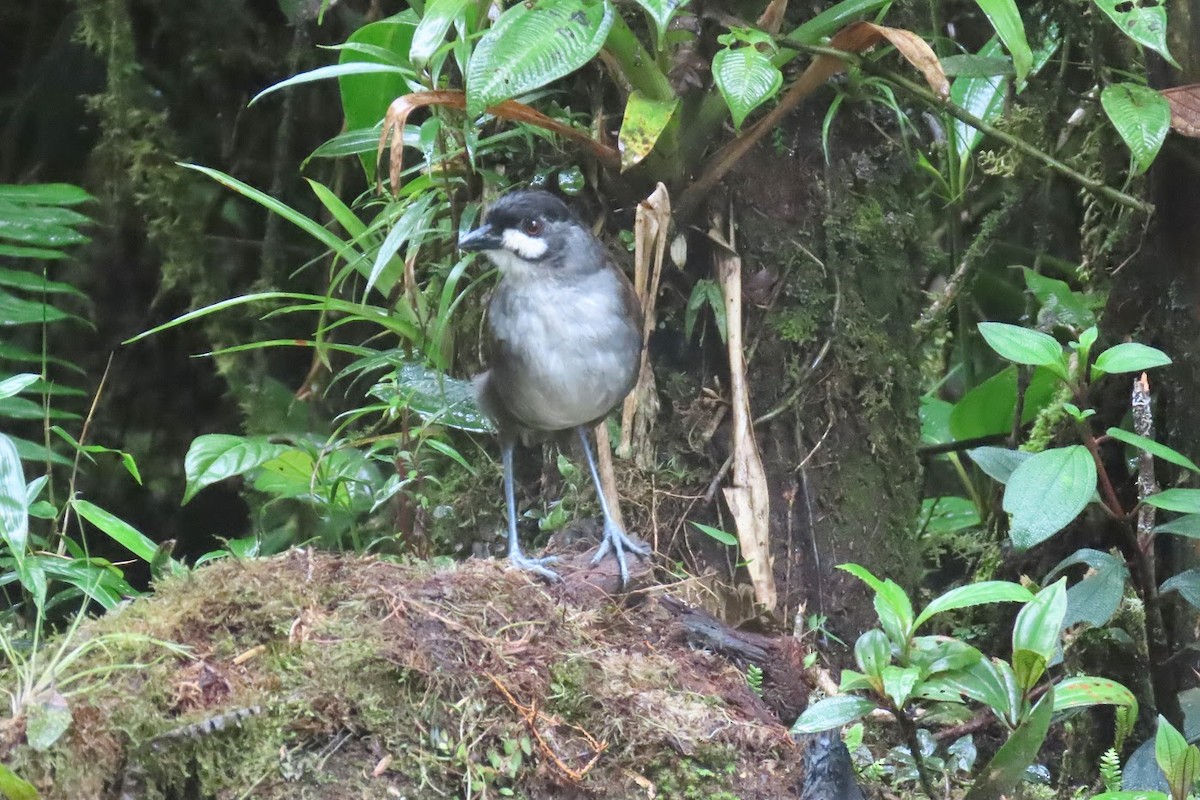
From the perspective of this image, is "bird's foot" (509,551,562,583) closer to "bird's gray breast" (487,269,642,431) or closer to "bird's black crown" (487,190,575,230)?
"bird's gray breast" (487,269,642,431)

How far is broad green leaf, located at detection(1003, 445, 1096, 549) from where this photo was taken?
1967 mm

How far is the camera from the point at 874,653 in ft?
5.92

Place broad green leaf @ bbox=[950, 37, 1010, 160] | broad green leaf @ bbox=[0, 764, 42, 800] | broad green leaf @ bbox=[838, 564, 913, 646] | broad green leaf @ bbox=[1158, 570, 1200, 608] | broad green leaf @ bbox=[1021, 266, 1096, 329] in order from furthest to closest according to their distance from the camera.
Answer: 1. broad green leaf @ bbox=[1021, 266, 1096, 329]
2. broad green leaf @ bbox=[950, 37, 1010, 160]
3. broad green leaf @ bbox=[1158, 570, 1200, 608]
4. broad green leaf @ bbox=[838, 564, 913, 646]
5. broad green leaf @ bbox=[0, 764, 42, 800]

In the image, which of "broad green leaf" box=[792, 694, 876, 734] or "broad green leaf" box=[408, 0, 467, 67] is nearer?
"broad green leaf" box=[792, 694, 876, 734]

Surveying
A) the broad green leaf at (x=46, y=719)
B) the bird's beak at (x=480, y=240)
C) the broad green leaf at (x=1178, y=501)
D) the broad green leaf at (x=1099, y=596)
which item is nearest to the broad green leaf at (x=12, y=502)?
the broad green leaf at (x=46, y=719)

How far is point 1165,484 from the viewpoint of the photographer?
2707mm

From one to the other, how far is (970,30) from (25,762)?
3532 millimetres

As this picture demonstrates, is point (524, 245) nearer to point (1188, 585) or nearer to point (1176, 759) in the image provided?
point (1188, 585)

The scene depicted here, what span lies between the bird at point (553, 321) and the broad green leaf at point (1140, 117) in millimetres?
1181

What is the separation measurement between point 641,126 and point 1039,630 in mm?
1337

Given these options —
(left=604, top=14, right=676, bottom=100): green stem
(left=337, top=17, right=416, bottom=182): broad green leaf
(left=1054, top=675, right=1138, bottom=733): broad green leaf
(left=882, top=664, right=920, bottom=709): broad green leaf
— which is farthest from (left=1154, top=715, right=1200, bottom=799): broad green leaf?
(left=337, top=17, right=416, bottom=182): broad green leaf

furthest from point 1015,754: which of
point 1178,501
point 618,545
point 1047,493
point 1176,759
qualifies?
point 618,545

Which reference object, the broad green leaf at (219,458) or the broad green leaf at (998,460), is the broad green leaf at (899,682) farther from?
the broad green leaf at (219,458)

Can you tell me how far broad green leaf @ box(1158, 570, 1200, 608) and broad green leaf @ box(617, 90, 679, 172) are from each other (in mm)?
1407
